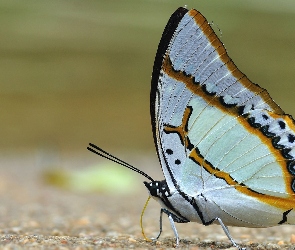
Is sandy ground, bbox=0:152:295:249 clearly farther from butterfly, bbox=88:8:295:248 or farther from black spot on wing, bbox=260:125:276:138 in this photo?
black spot on wing, bbox=260:125:276:138

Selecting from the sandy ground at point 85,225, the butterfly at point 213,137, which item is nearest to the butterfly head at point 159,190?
the butterfly at point 213,137

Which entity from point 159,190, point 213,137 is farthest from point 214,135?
point 159,190

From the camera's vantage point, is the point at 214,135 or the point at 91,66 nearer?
the point at 214,135

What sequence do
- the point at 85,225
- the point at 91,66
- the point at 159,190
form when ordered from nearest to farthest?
the point at 159,190, the point at 85,225, the point at 91,66

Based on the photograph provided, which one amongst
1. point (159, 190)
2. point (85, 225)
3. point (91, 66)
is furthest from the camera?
point (91, 66)

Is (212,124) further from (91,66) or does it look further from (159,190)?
(91,66)

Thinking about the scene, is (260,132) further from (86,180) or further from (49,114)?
(49,114)
